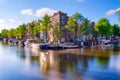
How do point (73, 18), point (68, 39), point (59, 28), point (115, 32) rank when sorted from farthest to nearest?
point (115, 32), point (68, 39), point (59, 28), point (73, 18)

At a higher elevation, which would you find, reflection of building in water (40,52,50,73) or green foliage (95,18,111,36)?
green foliage (95,18,111,36)

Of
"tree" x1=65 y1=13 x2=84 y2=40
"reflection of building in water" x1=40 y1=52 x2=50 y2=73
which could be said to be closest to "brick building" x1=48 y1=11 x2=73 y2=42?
"tree" x1=65 y1=13 x2=84 y2=40

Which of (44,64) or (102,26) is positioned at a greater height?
(102,26)

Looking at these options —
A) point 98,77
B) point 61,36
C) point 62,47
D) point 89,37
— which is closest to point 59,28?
point 61,36

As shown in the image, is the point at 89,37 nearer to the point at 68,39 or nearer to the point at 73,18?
the point at 68,39

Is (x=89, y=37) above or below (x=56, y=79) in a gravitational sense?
above

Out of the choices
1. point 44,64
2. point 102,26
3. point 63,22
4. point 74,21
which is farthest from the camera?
point 63,22

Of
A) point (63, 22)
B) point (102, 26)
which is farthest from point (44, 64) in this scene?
point (102, 26)

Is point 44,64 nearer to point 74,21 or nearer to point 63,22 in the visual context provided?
point 74,21

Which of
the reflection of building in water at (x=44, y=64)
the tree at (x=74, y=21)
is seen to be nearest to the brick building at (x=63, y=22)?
the tree at (x=74, y=21)

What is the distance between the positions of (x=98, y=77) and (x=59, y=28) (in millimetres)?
66303

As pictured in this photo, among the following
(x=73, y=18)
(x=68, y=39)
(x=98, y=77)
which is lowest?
(x=98, y=77)

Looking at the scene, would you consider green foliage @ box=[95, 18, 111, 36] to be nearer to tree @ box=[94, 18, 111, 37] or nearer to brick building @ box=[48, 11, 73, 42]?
tree @ box=[94, 18, 111, 37]

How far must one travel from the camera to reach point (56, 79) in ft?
77.3
